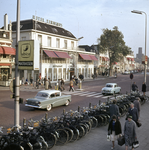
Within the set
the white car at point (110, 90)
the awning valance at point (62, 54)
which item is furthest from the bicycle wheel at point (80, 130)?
the awning valance at point (62, 54)

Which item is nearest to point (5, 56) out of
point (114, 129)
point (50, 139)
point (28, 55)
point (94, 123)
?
point (94, 123)

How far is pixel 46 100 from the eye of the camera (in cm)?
1433

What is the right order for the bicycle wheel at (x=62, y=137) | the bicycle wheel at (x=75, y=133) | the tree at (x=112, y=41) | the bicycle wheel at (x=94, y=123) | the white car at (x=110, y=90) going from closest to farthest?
the bicycle wheel at (x=62, y=137)
the bicycle wheel at (x=75, y=133)
the bicycle wheel at (x=94, y=123)
the white car at (x=110, y=90)
the tree at (x=112, y=41)

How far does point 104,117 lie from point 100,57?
64696mm

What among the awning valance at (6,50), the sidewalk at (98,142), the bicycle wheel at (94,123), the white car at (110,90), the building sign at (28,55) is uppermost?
the awning valance at (6,50)

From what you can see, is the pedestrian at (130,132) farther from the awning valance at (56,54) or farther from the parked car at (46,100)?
the awning valance at (56,54)

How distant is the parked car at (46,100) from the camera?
1397cm

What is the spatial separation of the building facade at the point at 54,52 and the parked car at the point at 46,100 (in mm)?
19220

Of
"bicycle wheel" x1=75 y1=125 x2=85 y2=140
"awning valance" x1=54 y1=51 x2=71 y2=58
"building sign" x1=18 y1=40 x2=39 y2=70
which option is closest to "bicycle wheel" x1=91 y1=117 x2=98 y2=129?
"bicycle wheel" x1=75 y1=125 x2=85 y2=140

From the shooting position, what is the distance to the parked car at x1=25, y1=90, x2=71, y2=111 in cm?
1397

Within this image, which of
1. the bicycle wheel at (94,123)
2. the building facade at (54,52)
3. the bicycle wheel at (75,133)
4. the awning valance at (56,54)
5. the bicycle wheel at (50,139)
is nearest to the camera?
the bicycle wheel at (50,139)

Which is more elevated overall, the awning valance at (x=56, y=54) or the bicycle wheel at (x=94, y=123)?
the awning valance at (x=56, y=54)

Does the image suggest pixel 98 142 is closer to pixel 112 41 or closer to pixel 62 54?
pixel 62 54

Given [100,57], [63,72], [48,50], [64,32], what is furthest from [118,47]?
[48,50]
